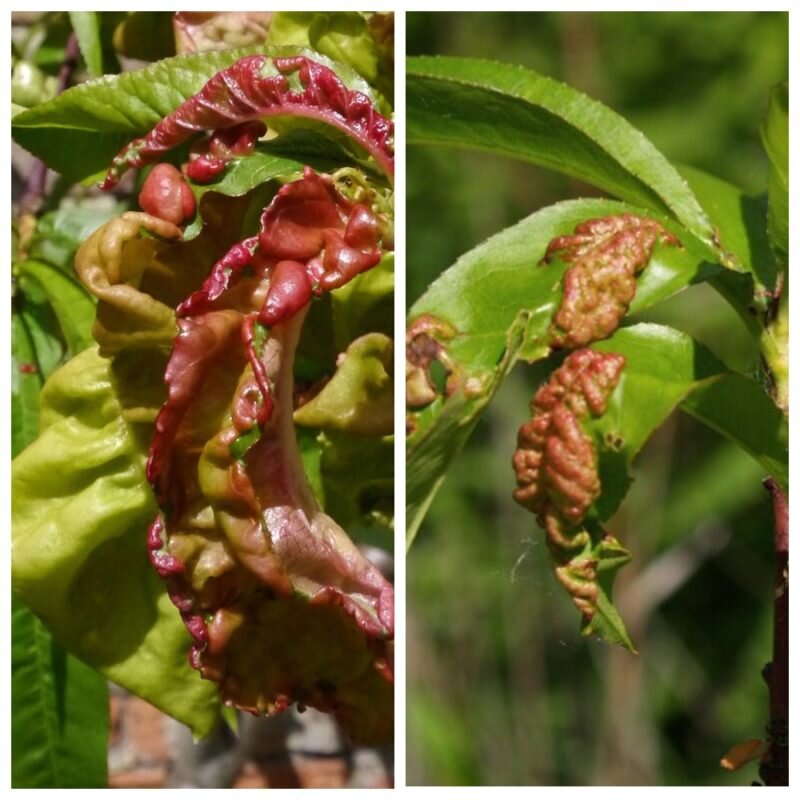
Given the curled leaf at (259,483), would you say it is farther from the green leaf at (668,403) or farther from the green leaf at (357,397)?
the green leaf at (668,403)

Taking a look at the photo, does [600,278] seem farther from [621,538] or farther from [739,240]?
[621,538]

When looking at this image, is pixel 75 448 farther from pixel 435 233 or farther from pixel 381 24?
pixel 435 233

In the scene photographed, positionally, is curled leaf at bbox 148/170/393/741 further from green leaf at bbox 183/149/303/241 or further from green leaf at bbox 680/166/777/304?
green leaf at bbox 680/166/777/304

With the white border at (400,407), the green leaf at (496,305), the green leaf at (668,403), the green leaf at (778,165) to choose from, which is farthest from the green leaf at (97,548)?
the green leaf at (778,165)

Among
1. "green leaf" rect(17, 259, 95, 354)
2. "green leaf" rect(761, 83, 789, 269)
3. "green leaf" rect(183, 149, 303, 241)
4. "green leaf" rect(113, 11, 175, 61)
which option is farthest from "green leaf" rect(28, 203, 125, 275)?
"green leaf" rect(761, 83, 789, 269)

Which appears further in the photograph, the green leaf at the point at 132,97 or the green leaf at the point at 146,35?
the green leaf at the point at 146,35
